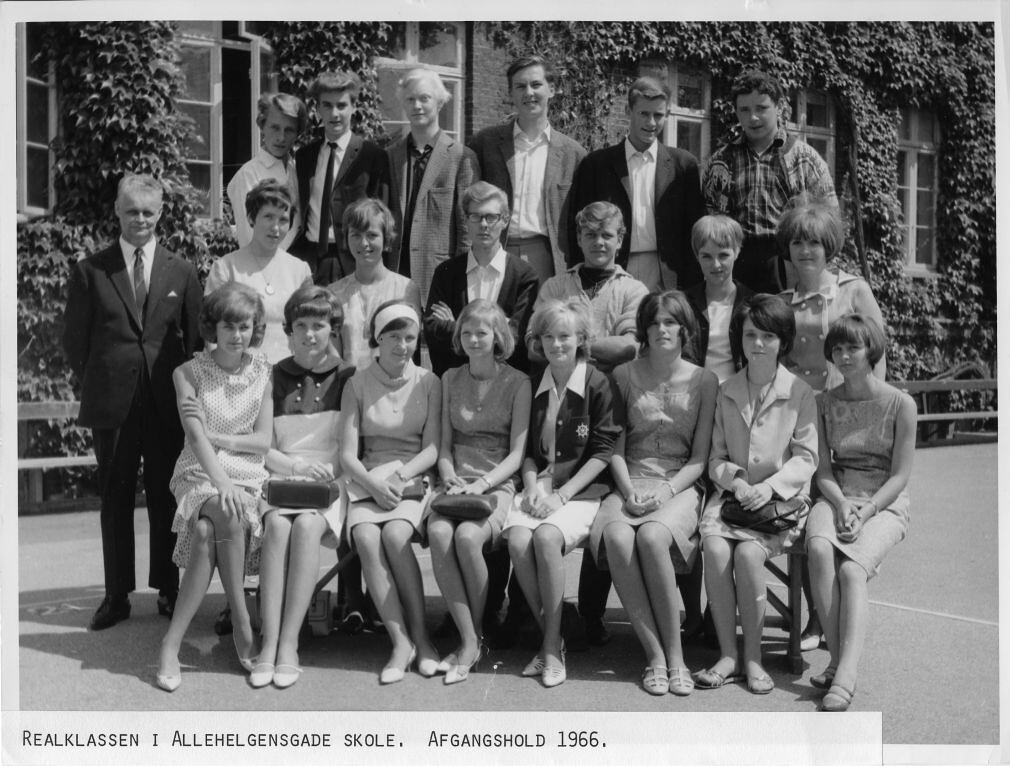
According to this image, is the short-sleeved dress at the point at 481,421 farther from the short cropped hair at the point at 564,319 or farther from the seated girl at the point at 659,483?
the seated girl at the point at 659,483

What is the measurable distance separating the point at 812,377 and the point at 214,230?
458 cm

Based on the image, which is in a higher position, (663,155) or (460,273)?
(663,155)

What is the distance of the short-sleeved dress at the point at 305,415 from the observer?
12.3 ft

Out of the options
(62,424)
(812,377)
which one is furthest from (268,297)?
(62,424)

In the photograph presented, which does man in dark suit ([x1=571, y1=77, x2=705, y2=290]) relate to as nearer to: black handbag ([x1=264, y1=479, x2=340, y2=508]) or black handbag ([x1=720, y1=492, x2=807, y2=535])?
black handbag ([x1=720, y1=492, x2=807, y2=535])

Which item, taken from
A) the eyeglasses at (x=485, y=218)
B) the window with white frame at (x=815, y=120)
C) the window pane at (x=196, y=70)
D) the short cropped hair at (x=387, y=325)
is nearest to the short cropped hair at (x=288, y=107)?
the eyeglasses at (x=485, y=218)

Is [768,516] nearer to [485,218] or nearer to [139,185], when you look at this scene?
[485,218]

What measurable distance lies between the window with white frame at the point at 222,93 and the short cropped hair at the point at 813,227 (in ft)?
13.1

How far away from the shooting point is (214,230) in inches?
288

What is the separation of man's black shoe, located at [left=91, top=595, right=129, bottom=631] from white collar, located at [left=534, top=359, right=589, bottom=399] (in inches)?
66.6

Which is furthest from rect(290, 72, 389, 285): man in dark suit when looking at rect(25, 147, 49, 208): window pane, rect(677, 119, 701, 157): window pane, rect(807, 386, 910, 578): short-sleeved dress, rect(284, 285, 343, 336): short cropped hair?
rect(677, 119, 701, 157): window pane

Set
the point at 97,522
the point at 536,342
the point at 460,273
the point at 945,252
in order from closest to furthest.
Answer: the point at 536,342
the point at 460,273
the point at 97,522
the point at 945,252

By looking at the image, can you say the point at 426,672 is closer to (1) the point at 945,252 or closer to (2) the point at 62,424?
(2) the point at 62,424
